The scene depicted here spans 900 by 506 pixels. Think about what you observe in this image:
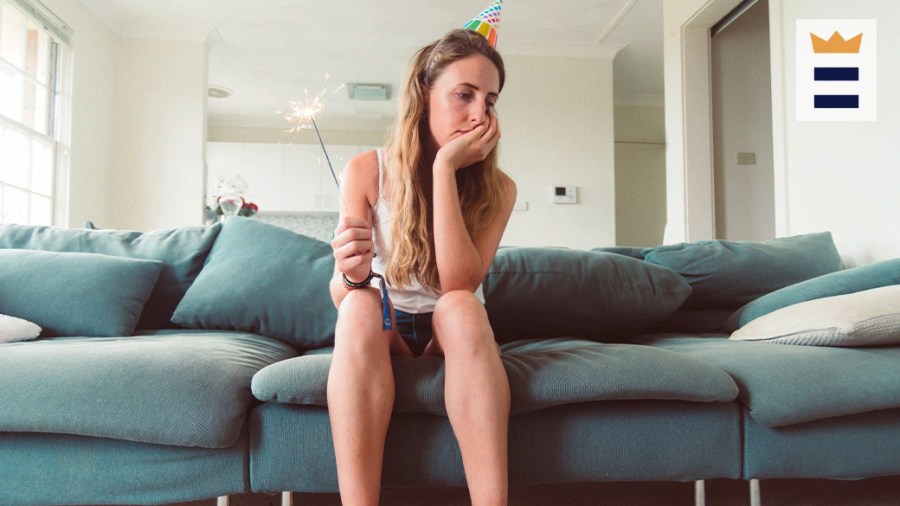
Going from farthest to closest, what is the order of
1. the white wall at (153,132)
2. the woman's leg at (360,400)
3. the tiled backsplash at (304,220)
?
1. the tiled backsplash at (304,220)
2. the white wall at (153,132)
3. the woman's leg at (360,400)

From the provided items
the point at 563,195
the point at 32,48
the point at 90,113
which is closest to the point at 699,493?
the point at 563,195

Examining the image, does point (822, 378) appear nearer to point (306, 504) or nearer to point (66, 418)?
point (306, 504)

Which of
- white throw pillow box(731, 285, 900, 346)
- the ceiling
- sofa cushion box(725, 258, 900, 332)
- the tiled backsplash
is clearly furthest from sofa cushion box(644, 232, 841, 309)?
the tiled backsplash

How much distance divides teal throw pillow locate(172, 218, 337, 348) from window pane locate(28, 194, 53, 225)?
120 inches

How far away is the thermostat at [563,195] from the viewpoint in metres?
5.37

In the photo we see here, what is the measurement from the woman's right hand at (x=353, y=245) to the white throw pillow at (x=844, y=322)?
1.07 meters

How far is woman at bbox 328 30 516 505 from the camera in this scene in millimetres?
1013

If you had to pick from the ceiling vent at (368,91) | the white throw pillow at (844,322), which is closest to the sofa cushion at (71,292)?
the white throw pillow at (844,322)

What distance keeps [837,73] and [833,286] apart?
1562 millimetres

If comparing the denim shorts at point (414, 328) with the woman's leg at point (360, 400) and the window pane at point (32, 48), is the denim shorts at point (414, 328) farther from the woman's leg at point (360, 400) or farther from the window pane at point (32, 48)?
the window pane at point (32, 48)

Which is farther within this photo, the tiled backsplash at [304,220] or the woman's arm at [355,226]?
the tiled backsplash at [304,220]

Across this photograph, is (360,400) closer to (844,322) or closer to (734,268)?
(844,322)

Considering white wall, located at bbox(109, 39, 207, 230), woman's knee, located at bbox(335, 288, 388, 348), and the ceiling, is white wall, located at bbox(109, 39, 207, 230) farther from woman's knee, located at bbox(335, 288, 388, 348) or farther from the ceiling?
woman's knee, located at bbox(335, 288, 388, 348)

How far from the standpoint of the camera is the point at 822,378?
3.96 ft
